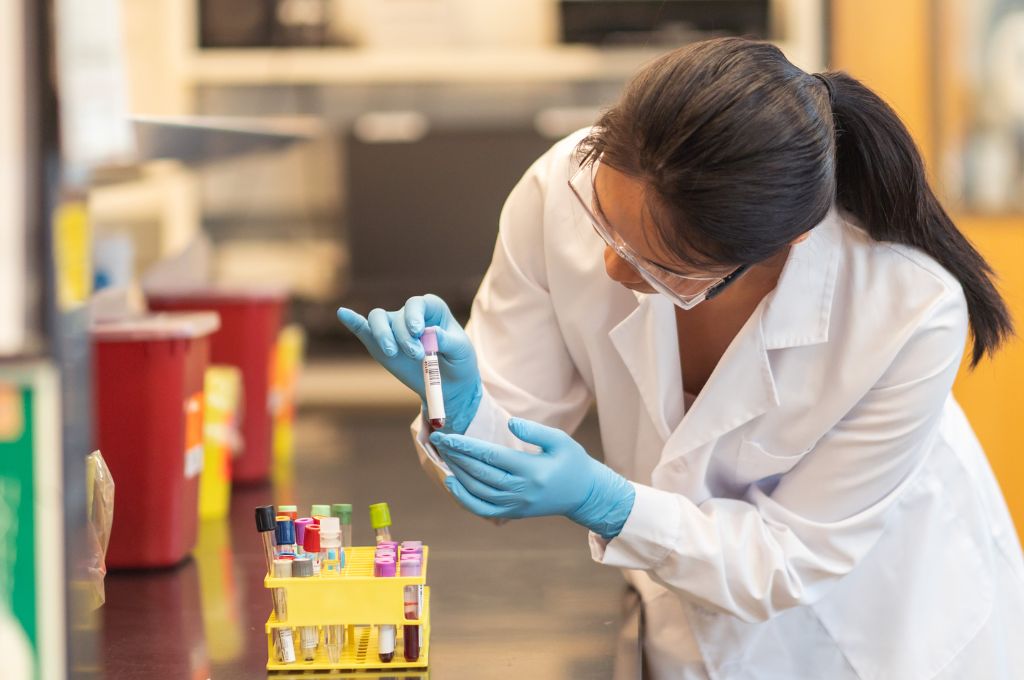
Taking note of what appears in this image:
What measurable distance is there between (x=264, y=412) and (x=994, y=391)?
1954 millimetres

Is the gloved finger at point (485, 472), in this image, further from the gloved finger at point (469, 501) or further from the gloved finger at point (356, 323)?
the gloved finger at point (356, 323)

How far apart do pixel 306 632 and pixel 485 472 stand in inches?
8.9

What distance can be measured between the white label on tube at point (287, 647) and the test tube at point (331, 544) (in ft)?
0.22

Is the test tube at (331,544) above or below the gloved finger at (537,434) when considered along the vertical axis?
below

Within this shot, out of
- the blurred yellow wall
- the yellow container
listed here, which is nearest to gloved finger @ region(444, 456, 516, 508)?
the yellow container

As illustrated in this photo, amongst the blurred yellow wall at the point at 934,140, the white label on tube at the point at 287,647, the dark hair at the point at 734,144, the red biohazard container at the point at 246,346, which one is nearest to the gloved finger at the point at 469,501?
the white label on tube at the point at 287,647

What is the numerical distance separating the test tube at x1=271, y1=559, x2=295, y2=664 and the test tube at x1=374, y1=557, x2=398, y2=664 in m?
0.08

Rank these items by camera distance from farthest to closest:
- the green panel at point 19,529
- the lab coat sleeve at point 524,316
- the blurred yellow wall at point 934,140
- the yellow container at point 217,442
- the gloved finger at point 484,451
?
the blurred yellow wall at point 934,140
the yellow container at point 217,442
the lab coat sleeve at point 524,316
the gloved finger at point 484,451
the green panel at point 19,529

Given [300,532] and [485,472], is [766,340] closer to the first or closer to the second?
[485,472]

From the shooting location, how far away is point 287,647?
106cm

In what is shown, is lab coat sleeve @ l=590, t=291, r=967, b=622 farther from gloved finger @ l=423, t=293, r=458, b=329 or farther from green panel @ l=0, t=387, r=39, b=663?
green panel @ l=0, t=387, r=39, b=663

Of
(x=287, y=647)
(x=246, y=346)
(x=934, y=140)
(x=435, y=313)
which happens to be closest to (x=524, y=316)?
(x=435, y=313)

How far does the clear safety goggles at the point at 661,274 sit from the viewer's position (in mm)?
1165

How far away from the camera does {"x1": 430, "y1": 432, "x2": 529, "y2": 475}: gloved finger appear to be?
1.14 m
